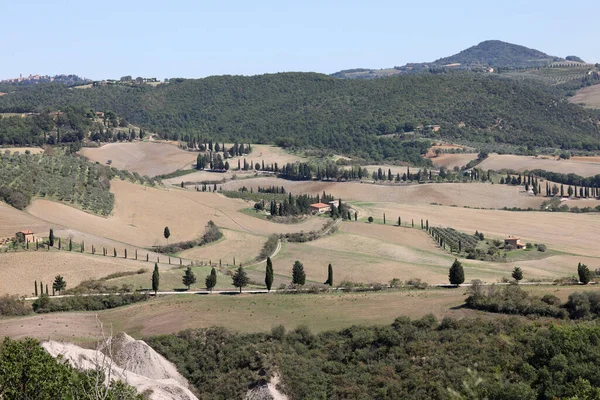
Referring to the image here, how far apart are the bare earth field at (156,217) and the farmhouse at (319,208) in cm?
779

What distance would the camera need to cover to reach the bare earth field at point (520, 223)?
103250 mm

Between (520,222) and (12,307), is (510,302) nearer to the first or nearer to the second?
(12,307)

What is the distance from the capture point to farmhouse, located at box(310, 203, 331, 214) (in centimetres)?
12162

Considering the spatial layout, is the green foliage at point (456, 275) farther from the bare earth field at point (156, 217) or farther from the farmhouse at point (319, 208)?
the farmhouse at point (319, 208)

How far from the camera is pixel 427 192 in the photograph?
14850 cm

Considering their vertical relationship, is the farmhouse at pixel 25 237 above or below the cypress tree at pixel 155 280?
above

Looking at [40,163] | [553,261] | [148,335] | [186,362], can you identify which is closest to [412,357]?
[186,362]

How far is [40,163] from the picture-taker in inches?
4759

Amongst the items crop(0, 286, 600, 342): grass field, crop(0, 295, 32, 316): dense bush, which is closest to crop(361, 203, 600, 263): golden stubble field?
crop(0, 286, 600, 342): grass field

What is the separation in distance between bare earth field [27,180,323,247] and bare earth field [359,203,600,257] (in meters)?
17.3

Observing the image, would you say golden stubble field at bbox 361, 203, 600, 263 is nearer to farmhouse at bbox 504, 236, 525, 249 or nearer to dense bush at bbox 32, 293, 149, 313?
farmhouse at bbox 504, 236, 525, 249

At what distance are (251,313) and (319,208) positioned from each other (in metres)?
62.6

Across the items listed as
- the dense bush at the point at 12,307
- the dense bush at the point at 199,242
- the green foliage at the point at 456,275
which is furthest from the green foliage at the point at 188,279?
the dense bush at the point at 199,242

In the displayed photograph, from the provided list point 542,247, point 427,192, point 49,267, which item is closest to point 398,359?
point 49,267
